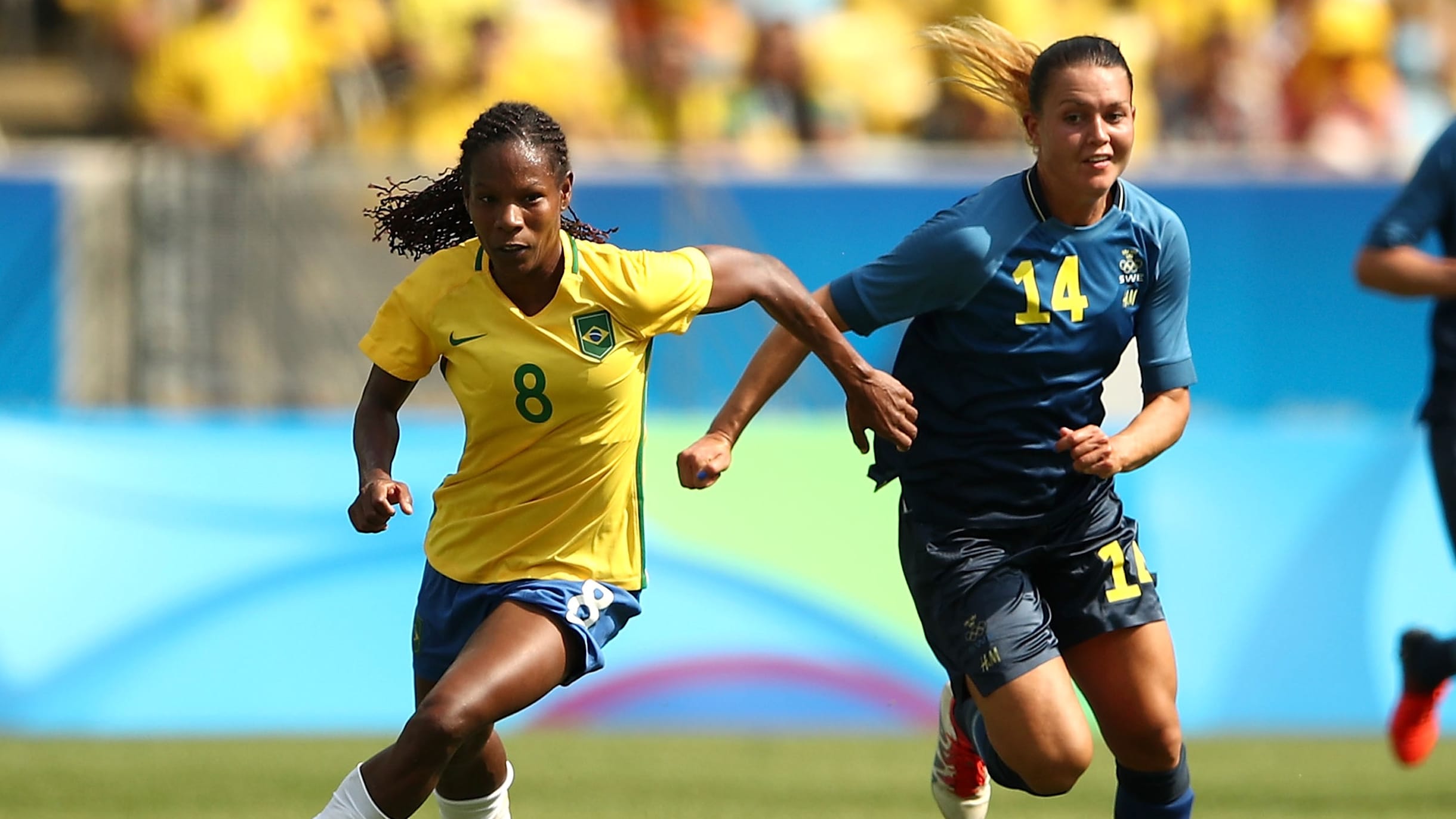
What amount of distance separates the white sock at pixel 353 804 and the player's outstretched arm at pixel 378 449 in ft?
1.91

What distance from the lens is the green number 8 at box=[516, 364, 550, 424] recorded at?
5.15m

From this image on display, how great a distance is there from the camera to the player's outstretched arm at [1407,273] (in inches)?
249

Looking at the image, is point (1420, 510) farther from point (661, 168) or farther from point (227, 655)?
point (227, 655)

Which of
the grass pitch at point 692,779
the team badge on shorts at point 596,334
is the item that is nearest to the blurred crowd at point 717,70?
the grass pitch at point 692,779

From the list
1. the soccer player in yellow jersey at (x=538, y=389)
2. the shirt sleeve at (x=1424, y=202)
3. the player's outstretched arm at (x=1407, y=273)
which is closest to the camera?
the soccer player in yellow jersey at (x=538, y=389)

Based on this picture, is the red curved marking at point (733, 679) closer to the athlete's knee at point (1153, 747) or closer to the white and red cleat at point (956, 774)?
the white and red cleat at point (956, 774)

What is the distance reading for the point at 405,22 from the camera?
11.9 meters

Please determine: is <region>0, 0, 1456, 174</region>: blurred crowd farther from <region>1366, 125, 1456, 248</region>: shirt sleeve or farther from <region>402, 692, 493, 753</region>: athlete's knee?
<region>402, 692, 493, 753</region>: athlete's knee

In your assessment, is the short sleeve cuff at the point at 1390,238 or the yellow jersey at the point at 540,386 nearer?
the yellow jersey at the point at 540,386

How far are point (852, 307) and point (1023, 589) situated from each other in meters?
0.85

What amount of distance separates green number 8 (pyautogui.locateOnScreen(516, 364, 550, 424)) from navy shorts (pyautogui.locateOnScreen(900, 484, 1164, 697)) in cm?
109

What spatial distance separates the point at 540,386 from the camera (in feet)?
17.0

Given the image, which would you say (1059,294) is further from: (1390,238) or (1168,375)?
(1390,238)

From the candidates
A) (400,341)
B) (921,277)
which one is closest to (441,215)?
(400,341)
